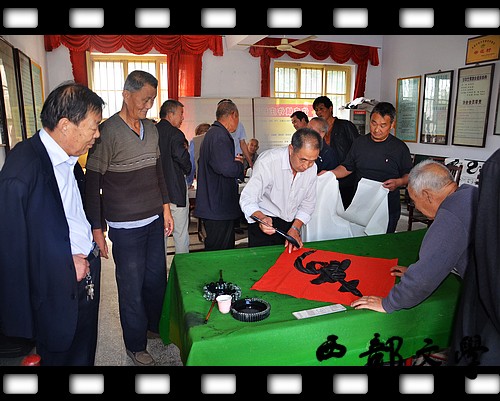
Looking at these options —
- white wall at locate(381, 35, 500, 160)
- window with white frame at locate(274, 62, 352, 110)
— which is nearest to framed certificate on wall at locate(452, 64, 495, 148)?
white wall at locate(381, 35, 500, 160)

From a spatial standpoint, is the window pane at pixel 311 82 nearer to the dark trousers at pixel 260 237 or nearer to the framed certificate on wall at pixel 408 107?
the framed certificate on wall at pixel 408 107

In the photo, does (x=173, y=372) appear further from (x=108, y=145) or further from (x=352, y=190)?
(x=352, y=190)

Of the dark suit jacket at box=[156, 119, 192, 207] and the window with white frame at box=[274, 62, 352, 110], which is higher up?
the window with white frame at box=[274, 62, 352, 110]

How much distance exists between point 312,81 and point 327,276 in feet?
20.5

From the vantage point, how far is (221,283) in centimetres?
152

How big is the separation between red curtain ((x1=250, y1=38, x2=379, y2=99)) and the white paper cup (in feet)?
19.2

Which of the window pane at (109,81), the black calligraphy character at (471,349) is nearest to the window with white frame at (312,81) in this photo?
the window pane at (109,81)

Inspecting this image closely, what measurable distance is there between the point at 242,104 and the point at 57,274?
564 cm

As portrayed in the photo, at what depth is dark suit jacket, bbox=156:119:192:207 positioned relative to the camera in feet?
9.46

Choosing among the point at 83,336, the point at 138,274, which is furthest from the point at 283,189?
the point at 83,336

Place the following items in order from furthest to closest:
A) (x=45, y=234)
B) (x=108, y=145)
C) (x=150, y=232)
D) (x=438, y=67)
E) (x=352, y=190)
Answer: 1. (x=438, y=67)
2. (x=352, y=190)
3. (x=150, y=232)
4. (x=108, y=145)
5. (x=45, y=234)

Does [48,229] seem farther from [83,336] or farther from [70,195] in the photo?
[83,336]

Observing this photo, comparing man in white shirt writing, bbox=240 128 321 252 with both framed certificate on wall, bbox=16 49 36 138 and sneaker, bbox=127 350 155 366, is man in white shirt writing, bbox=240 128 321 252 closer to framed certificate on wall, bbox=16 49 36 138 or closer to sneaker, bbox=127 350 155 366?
sneaker, bbox=127 350 155 366

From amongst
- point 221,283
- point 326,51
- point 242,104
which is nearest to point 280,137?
point 242,104
